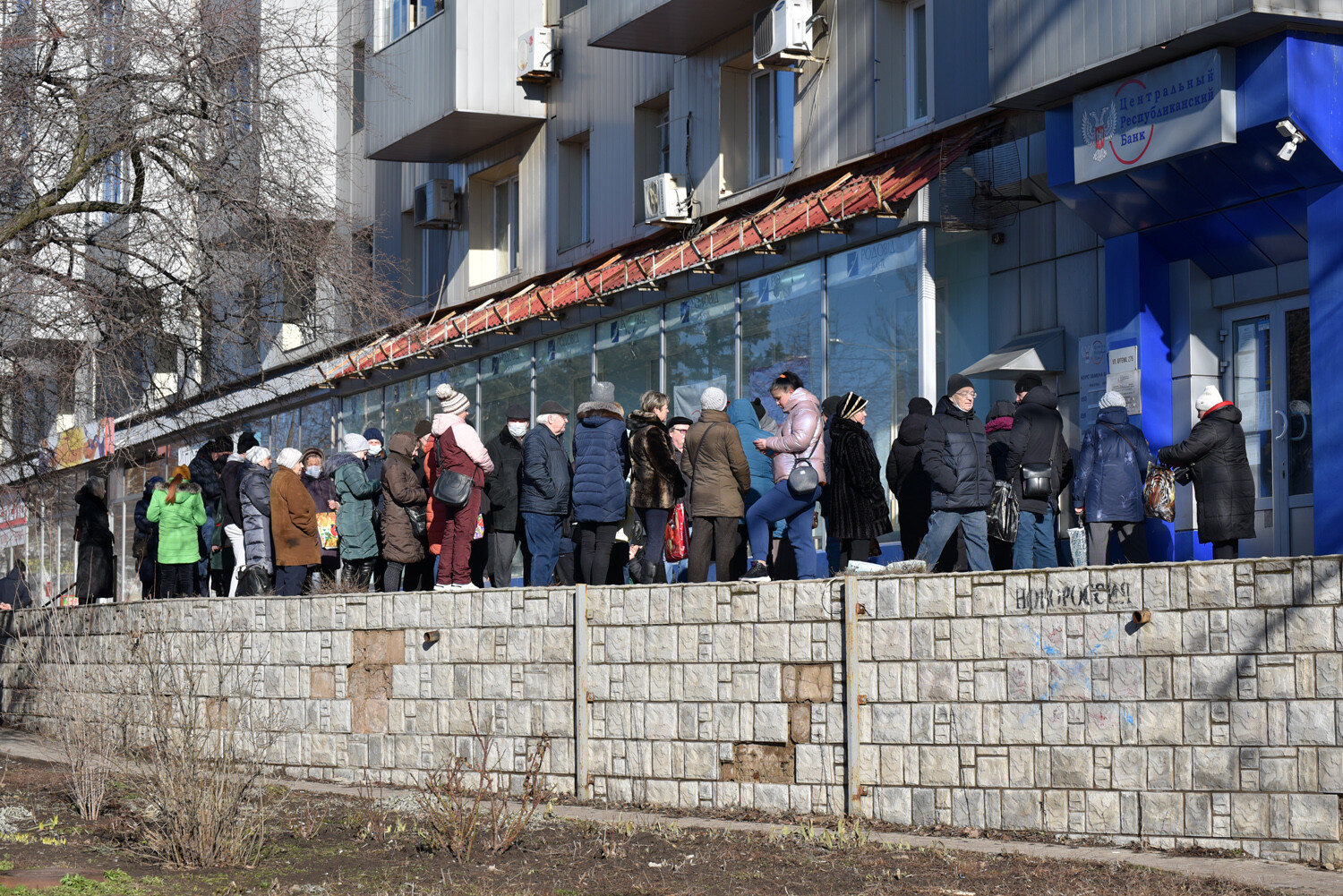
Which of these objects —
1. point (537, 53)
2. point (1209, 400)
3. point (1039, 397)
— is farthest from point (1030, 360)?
point (537, 53)

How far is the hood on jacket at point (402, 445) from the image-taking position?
14031 millimetres

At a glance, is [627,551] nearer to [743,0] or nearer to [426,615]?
[426,615]

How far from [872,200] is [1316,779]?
8.25 meters

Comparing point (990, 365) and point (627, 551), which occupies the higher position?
point (990, 365)

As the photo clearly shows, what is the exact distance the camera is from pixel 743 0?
1842 centimetres

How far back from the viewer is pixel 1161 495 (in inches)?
488

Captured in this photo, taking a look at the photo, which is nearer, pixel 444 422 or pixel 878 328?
pixel 444 422

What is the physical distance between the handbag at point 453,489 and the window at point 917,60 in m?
6.59

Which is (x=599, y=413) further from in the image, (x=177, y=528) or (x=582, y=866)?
(x=177, y=528)

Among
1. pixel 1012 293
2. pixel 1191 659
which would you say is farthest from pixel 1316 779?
pixel 1012 293

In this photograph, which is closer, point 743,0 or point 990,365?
point 990,365

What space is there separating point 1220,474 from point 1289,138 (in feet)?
8.71

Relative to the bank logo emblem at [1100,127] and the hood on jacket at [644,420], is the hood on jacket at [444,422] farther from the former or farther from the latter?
the bank logo emblem at [1100,127]

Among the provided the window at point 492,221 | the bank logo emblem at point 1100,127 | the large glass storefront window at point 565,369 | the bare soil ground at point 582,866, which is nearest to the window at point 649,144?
the large glass storefront window at point 565,369
